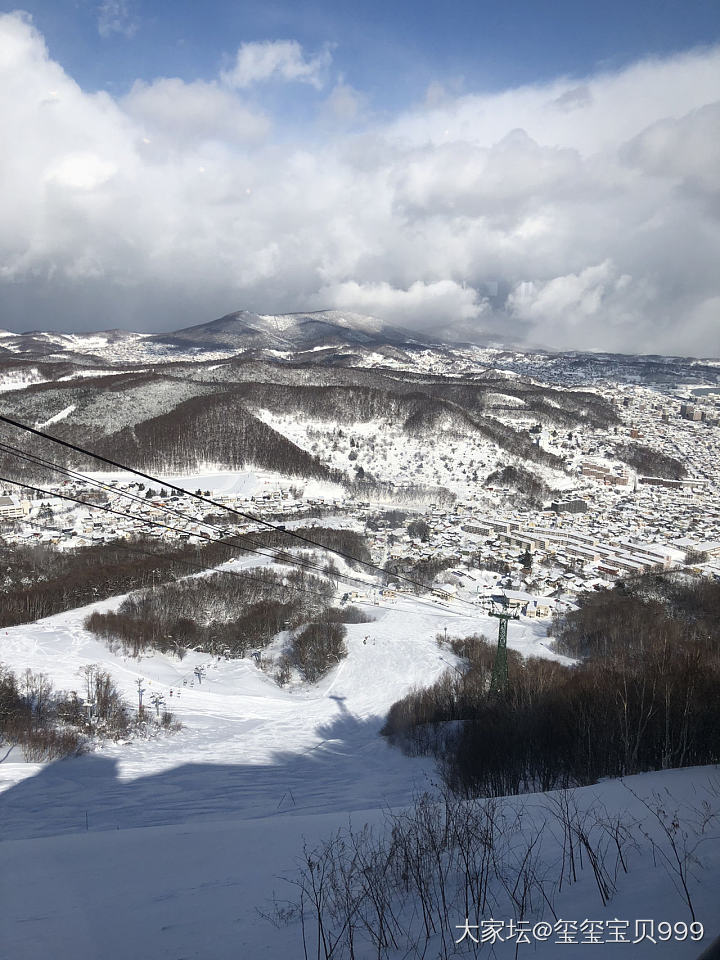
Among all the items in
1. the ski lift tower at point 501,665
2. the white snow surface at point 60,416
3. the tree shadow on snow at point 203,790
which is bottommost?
the tree shadow on snow at point 203,790

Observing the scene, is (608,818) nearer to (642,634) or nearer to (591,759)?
(591,759)

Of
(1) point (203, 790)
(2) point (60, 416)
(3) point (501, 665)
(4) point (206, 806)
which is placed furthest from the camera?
(2) point (60, 416)

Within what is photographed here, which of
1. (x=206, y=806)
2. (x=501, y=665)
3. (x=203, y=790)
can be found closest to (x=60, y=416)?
(x=203, y=790)

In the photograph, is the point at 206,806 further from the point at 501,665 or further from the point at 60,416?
the point at 60,416

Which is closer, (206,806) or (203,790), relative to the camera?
(206,806)

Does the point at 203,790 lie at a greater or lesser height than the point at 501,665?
lesser

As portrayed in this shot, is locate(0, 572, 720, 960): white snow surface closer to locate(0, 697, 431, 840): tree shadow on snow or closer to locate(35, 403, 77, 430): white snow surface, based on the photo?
locate(0, 697, 431, 840): tree shadow on snow

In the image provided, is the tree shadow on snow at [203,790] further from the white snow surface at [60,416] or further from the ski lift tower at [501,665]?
the white snow surface at [60,416]

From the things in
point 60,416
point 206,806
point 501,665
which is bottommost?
point 206,806

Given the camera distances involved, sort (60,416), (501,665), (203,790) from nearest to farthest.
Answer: (203,790) < (501,665) < (60,416)

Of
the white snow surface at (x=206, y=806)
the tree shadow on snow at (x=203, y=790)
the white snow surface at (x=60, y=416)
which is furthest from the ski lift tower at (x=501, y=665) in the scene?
the white snow surface at (x=60, y=416)

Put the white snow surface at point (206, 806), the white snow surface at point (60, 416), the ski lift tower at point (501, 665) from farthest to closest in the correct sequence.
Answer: the white snow surface at point (60, 416), the ski lift tower at point (501, 665), the white snow surface at point (206, 806)
